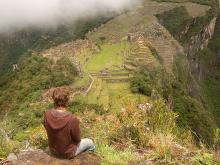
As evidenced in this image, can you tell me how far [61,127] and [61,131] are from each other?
0.22 ft

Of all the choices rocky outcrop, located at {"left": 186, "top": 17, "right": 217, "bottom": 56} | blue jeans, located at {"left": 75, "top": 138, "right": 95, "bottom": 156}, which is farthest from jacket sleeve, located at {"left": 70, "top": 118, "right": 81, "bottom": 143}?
rocky outcrop, located at {"left": 186, "top": 17, "right": 217, "bottom": 56}

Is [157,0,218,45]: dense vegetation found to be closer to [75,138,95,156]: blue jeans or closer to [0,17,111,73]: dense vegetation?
[0,17,111,73]: dense vegetation

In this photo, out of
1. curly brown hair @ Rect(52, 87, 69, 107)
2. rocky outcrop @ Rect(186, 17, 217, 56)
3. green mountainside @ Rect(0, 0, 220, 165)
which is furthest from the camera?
rocky outcrop @ Rect(186, 17, 217, 56)

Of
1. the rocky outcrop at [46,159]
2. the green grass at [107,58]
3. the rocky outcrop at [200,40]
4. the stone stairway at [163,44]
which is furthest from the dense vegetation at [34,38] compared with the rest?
the rocky outcrop at [46,159]

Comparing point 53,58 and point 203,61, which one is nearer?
point 53,58

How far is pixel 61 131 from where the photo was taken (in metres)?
9.67

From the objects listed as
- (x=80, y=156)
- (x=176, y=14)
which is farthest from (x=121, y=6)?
(x=80, y=156)

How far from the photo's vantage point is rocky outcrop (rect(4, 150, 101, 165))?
9.77m

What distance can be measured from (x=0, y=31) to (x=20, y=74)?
10766 centimetres

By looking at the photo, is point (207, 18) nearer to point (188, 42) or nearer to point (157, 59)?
point (188, 42)

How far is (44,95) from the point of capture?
174ft

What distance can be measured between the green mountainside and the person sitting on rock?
70 cm

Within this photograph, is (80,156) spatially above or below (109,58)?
above

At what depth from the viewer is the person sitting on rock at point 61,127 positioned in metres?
9.67
